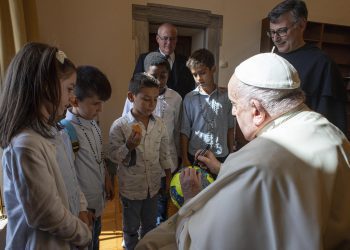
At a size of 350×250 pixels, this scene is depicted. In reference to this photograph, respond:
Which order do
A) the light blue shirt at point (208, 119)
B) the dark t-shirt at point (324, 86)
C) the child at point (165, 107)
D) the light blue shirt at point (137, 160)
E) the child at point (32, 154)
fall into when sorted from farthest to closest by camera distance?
1. the light blue shirt at point (208, 119)
2. the child at point (165, 107)
3. the dark t-shirt at point (324, 86)
4. the light blue shirt at point (137, 160)
5. the child at point (32, 154)

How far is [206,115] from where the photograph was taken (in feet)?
6.78

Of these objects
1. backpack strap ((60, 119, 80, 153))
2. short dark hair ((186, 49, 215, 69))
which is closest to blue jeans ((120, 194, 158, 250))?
backpack strap ((60, 119, 80, 153))

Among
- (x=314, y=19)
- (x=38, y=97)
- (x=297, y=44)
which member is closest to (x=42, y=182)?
(x=38, y=97)

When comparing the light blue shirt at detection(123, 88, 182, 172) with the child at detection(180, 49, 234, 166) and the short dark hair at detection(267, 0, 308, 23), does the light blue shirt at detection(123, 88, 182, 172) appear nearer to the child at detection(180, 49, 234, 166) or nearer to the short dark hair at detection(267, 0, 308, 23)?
the child at detection(180, 49, 234, 166)

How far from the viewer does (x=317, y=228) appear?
2.39 ft

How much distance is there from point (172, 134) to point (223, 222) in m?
1.33

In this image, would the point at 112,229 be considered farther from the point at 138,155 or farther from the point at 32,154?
the point at 32,154

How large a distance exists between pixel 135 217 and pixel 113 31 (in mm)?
2607

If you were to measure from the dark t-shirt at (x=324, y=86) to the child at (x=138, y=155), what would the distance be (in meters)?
0.97

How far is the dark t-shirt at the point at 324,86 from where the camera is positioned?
5.39 feet

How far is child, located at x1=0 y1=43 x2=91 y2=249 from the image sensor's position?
0.83 metres

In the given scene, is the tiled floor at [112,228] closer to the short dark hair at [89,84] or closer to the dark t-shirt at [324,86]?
the short dark hair at [89,84]

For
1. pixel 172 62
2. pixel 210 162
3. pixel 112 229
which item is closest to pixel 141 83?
pixel 210 162

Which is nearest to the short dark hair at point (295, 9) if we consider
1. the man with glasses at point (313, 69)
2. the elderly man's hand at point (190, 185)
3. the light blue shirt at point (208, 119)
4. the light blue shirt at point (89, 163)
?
the man with glasses at point (313, 69)
